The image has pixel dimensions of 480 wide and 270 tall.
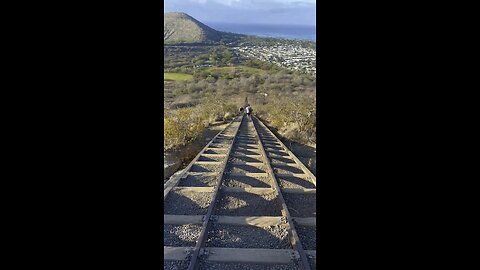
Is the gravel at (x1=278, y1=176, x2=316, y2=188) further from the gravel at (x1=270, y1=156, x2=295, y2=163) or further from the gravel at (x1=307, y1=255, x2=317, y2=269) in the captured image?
the gravel at (x1=307, y1=255, x2=317, y2=269)

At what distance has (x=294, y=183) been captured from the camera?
7.26 meters

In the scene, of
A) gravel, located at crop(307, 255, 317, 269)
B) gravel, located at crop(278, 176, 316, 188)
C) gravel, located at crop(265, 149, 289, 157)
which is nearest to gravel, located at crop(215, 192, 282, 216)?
gravel, located at crop(278, 176, 316, 188)

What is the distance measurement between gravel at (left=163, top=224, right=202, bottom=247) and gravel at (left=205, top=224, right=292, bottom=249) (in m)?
0.18

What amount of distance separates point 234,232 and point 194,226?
53 cm

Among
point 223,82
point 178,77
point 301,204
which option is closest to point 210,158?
point 301,204

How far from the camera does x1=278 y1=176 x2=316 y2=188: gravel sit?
7.11 meters

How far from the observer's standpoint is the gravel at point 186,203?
19.0 ft

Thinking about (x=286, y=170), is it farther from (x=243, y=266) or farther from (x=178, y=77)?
(x=178, y=77)

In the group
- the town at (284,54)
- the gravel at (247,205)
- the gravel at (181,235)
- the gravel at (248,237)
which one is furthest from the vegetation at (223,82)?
→ the gravel at (248,237)

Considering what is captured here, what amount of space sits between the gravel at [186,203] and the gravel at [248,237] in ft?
2.44

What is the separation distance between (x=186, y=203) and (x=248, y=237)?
153 cm
